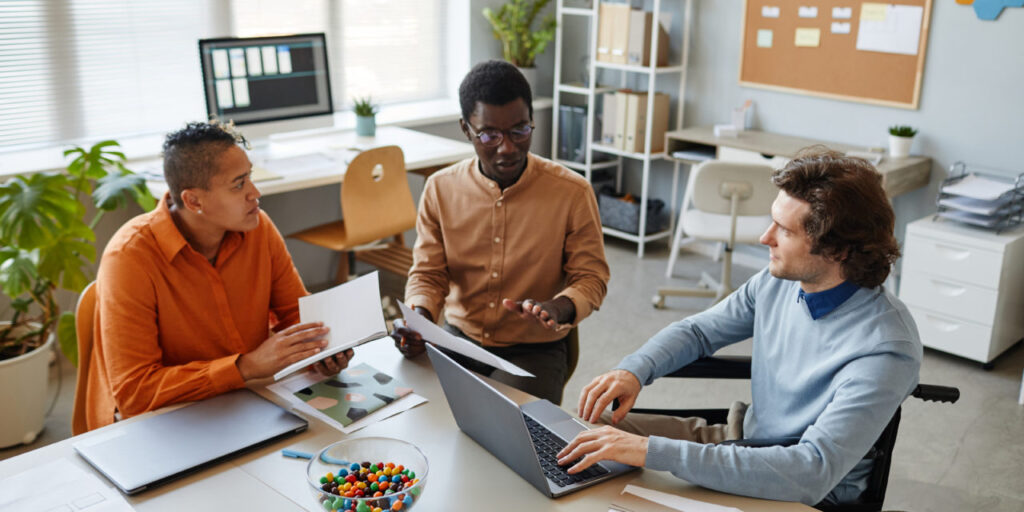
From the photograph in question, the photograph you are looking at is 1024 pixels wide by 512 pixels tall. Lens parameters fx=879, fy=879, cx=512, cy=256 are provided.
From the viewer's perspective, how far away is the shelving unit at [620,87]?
4.71m

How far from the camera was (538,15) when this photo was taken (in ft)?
17.4

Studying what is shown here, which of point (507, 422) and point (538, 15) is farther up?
point (538, 15)

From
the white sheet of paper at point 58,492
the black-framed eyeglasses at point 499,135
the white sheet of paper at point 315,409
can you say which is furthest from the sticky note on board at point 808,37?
the white sheet of paper at point 58,492

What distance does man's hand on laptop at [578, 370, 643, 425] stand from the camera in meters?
1.65

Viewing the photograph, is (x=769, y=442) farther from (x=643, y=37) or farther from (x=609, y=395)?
(x=643, y=37)

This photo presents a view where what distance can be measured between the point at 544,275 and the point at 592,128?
2.97 m

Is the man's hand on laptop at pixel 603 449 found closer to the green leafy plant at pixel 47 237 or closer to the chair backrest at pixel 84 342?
the chair backrest at pixel 84 342

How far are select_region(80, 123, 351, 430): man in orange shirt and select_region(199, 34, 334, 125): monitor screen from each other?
184 cm

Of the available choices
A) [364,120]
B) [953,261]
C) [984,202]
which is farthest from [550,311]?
[364,120]

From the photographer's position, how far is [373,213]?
352 centimetres

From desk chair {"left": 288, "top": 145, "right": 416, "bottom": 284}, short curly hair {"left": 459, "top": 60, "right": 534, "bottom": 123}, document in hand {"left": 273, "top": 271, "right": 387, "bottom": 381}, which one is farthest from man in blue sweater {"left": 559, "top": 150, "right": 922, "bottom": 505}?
desk chair {"left": 288, "top": 145, "right": 416, "bottom": 284}

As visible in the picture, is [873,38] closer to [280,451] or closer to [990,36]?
[990,36]

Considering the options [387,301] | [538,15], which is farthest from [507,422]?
[538,15]

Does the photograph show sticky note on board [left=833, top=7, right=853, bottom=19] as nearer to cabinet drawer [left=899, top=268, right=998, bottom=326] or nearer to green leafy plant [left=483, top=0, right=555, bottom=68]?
cabinet drawer [left=899, top=268, right=998, bottom=326]
